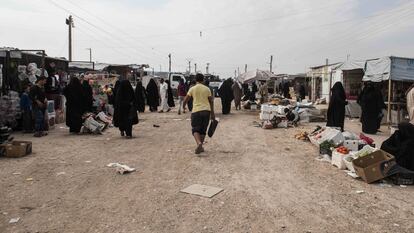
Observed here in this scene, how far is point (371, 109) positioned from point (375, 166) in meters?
7.01

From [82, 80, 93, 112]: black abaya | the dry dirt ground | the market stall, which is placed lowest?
the dry dirt ground

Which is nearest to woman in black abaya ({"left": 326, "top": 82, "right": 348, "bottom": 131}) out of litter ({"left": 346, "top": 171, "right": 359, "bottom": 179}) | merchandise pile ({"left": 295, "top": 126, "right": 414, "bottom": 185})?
merchandise pile ({"left": 295, "top": 126, "right": 414, "bottom": 185})

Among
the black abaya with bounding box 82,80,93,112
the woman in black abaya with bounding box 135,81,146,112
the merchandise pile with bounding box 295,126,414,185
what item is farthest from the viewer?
the woman in black abaya with bounding box 135,81,146,112

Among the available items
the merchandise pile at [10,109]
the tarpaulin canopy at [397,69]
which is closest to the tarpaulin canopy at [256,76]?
the tarpaulin canopy at [397,69]

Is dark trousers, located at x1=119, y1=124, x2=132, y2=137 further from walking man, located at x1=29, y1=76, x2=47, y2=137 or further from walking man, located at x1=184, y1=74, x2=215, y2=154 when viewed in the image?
walking man, located at x1=184, y1=74, x2=215, y2=154

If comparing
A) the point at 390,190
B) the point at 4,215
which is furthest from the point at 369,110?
the point at 4,215

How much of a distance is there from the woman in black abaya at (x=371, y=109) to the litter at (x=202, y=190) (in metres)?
8.65

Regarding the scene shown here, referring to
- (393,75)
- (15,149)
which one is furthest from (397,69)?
(15,149)

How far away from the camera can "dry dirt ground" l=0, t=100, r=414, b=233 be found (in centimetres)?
461

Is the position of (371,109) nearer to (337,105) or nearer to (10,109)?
(337,105)

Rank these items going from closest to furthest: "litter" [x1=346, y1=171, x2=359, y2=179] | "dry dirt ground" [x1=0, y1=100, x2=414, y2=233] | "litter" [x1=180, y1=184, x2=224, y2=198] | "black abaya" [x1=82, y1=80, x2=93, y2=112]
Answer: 1. "dry dirt ground" [x1=0, y1=100, x2=414, y2=233]
2. "litter" [x1=180, y1=184, x2=224, y2=198]
3. "litter" [x1=346, y1=171, x2=359, y2=179]
4. "black abaya" [x1=82, y1=80, x2=93, y2=112]

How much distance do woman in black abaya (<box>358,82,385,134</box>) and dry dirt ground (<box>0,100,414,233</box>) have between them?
4.65 meters

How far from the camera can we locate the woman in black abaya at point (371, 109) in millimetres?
13026

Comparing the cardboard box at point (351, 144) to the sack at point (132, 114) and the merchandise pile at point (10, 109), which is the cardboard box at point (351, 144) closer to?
the sack at point (132, 114)
